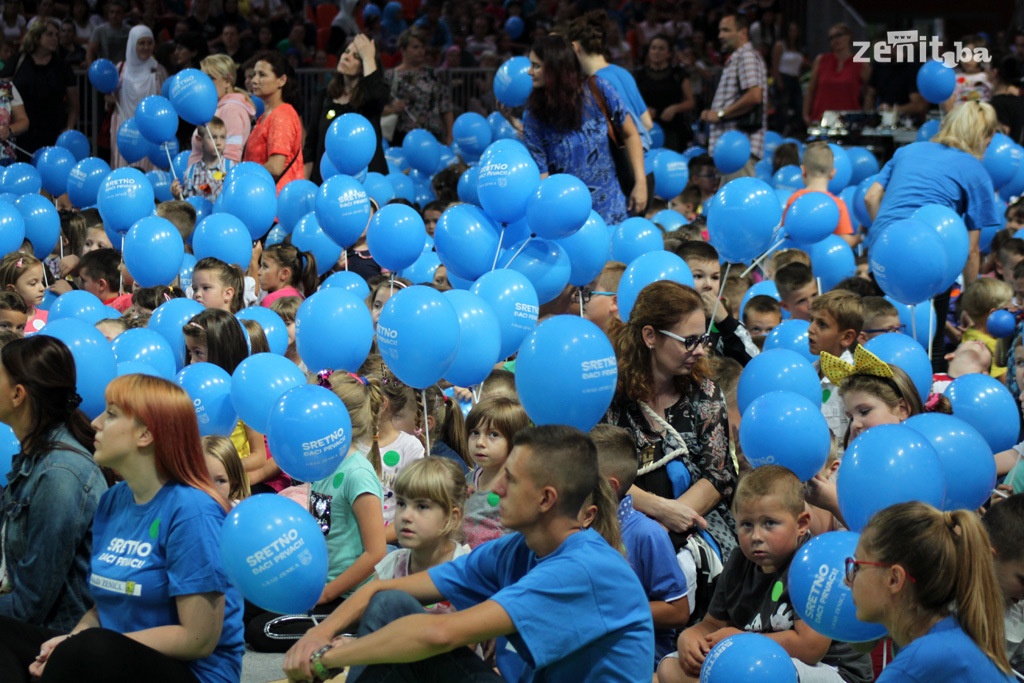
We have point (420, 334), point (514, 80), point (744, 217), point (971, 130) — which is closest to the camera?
point (420, 334)

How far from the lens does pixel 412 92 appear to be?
33.8 feet

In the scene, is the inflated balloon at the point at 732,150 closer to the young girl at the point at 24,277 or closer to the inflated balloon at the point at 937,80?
the inflated balloon at the point at 937,80

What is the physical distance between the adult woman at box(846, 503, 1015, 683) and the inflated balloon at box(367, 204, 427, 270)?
3.23 metres

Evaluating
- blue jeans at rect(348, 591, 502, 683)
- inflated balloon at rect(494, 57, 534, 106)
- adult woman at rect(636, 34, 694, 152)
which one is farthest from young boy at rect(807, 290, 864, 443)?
adult woman at rect(636, 34, 694, 152)

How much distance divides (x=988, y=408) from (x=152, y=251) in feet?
12.1

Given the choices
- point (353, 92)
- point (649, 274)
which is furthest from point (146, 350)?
point (353, 92)

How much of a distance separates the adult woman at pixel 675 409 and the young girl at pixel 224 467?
1195 mm

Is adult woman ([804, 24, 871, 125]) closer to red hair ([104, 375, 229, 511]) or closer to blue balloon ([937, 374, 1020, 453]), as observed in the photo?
blue balloon ([937, 374, 1020, 453])

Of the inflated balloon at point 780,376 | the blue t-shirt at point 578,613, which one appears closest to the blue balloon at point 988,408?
the inflated balloon at point 780,376

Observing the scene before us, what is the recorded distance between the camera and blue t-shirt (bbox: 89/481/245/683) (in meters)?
3.06

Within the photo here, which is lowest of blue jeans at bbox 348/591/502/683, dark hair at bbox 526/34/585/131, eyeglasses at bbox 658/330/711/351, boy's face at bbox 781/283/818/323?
boy's face at bbox 781/283/818/323

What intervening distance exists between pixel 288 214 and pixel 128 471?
4.64m

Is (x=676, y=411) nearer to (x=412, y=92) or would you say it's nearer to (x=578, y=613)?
(x=578, y=613)

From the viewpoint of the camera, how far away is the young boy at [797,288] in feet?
19.9
